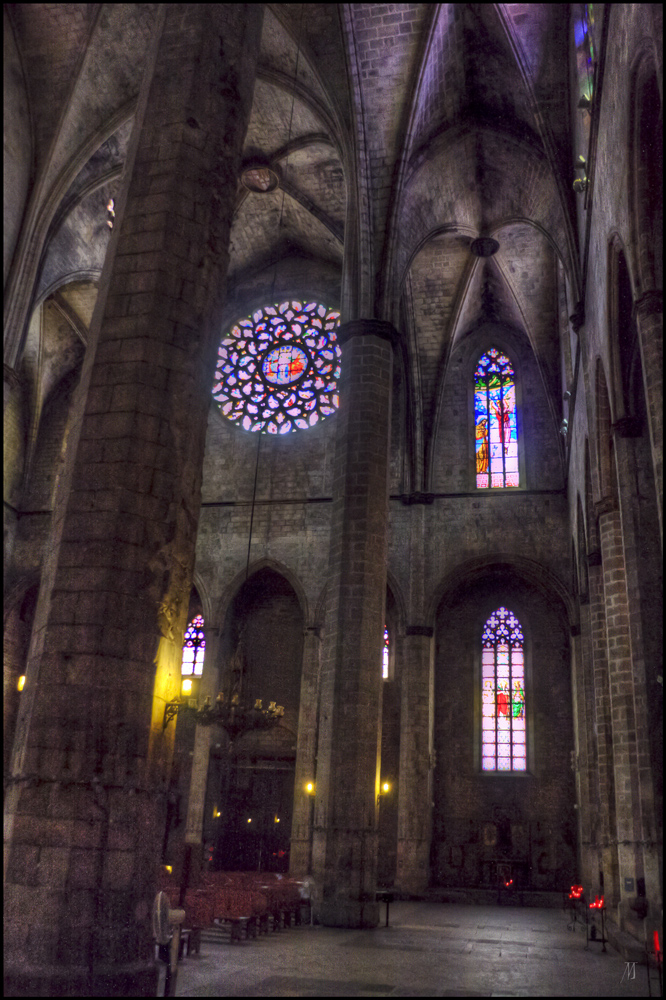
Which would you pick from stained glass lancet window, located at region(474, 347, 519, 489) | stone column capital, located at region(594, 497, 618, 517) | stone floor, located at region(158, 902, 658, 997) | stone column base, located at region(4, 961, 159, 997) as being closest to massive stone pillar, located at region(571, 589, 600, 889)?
stained glass lancet window, located at region(474, 347, 519, 489)

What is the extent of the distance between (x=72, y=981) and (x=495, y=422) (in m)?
19.3

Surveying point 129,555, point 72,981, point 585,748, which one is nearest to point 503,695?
point 585,748

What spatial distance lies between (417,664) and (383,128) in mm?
12334

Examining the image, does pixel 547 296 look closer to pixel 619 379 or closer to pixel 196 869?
pixel 619 379

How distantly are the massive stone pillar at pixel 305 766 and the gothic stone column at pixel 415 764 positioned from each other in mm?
2141

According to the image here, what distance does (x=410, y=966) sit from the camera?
8.31 meters

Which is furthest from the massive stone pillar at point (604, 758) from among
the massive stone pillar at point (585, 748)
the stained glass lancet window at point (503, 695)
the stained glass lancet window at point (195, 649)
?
the stained glass lancet window at point (195, 649)

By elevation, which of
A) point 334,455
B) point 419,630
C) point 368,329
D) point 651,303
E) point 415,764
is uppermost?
point 368,329

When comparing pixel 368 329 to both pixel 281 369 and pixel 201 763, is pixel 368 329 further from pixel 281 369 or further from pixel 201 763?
pixel 201 763

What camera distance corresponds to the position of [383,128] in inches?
634

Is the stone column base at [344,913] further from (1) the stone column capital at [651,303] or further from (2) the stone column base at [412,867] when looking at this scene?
(1) the stone column capital at [651,303]

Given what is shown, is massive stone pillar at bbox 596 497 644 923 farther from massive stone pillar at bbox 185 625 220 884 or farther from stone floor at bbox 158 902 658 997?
massive stone pillar at bbox 185 625 220 884

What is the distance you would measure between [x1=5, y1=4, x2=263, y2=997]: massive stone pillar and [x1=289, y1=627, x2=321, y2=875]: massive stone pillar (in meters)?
14.0

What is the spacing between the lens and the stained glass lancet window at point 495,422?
72.9ft
